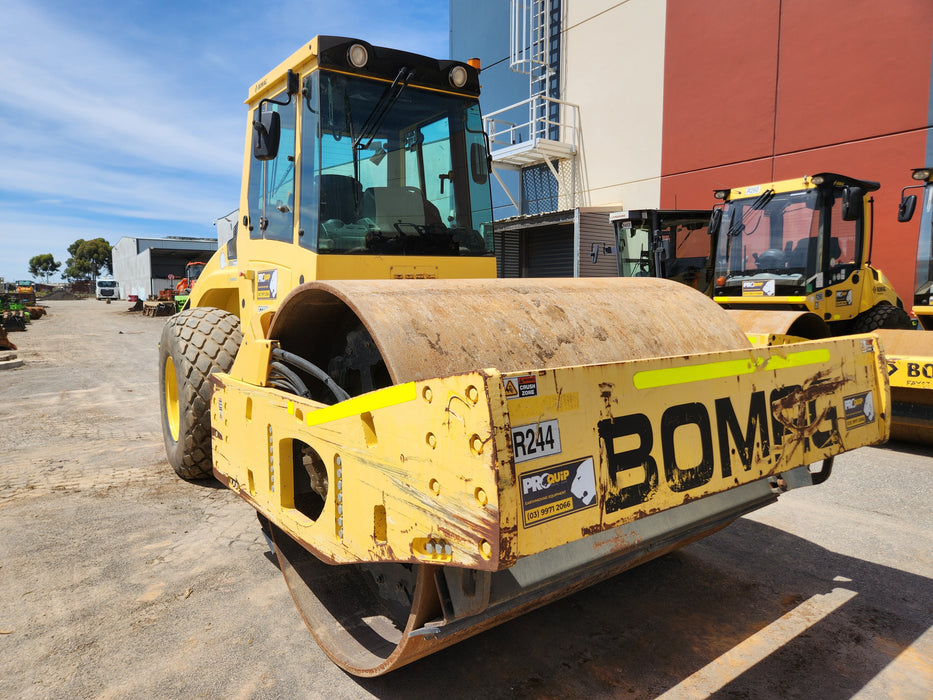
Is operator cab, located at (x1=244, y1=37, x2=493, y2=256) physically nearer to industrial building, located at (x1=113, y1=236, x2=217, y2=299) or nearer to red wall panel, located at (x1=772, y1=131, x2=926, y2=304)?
red wall panel, located at (x1=772, y1=131, x2=926, y2=304)

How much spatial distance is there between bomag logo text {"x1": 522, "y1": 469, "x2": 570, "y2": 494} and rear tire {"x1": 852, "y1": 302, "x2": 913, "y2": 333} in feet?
24.0

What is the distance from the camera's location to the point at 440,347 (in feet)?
7.74

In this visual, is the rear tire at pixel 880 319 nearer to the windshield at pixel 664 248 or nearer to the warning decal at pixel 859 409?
the windshield at pixel 664 248

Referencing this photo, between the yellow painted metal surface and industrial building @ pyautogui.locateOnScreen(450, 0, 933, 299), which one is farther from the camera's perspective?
industrial building @ pyautogui.locateOnScreen(450, 0, 933, 299)

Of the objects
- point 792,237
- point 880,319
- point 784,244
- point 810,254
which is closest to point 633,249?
point 784,244

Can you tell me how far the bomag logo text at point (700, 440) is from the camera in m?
1.92

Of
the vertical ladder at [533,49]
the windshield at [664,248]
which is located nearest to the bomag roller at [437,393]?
the windshield at [664,248]

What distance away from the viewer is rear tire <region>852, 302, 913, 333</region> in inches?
300

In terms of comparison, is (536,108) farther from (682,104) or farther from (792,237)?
(792,237)

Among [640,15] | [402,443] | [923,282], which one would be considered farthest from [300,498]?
[640,15]

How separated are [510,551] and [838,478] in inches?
171

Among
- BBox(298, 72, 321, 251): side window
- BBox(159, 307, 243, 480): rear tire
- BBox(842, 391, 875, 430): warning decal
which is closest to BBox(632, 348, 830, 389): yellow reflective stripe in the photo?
BBox(842, 391, 875, 430): warning decal

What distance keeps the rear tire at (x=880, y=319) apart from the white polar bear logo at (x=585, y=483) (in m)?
7.20

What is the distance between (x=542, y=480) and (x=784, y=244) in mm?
7414
